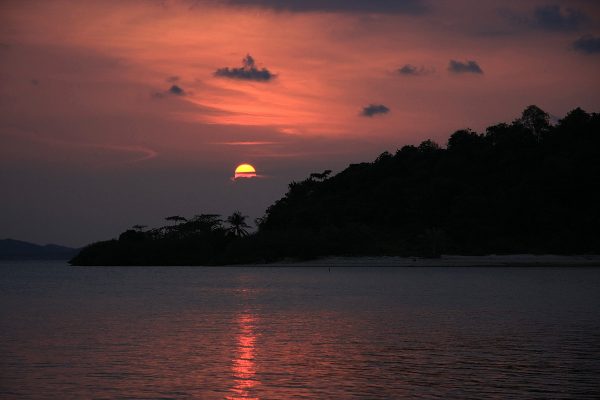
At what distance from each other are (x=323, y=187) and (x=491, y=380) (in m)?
168

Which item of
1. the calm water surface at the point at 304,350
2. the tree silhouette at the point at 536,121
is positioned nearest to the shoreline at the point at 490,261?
the tree silhouette at the point at 536,121

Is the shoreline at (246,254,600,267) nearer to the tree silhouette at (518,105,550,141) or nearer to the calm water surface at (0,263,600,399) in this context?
the tree silhouette at (518,105,550,141)

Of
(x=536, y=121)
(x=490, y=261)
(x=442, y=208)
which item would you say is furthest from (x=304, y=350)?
(x=536, y=121)

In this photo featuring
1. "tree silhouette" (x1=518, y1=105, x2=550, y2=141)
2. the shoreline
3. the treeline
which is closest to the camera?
the shoreline

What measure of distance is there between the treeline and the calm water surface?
86.4m

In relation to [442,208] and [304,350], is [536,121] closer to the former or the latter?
[442,208]

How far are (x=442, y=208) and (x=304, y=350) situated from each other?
128719 mm

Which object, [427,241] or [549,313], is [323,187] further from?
[549,313]

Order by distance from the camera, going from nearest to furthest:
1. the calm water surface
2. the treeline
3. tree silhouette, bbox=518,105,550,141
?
the calm water surface, the treeline, tree silhouette, bbox=518,105,550,141

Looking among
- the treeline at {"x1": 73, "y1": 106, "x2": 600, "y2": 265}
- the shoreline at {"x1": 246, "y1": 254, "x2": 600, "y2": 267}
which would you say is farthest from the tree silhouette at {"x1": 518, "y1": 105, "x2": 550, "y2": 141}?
the shoreline at {"x1": 246, "y1": 254, "x2": 600, "y2": 267}

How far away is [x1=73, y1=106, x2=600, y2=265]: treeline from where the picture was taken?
139 m

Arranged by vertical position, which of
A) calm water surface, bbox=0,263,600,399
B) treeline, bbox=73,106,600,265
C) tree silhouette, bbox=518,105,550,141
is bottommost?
calm water surface, bbox=0,263,600,399

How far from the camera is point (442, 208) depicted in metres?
152

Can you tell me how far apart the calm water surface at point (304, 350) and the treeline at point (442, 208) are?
3403 inches
